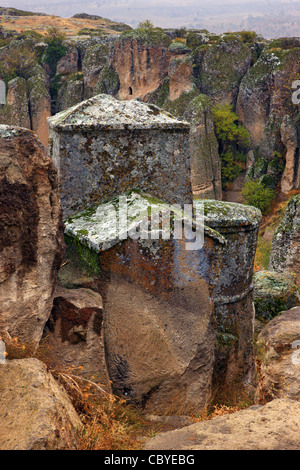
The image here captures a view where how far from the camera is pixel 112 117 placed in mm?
4918

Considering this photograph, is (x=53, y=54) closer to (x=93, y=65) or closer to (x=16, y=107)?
(x=93, y=65)

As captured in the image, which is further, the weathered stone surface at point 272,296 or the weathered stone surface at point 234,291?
the weathered stone surface at point 272,296

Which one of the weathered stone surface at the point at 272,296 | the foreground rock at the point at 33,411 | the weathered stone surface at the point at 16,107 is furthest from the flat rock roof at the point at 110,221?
the weathered stone surface at the point at 16,107

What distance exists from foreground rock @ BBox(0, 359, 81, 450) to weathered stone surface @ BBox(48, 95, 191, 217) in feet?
7.16

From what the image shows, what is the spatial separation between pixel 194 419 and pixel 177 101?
85.4 ft

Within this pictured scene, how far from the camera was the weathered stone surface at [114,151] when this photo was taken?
4793 millimetres

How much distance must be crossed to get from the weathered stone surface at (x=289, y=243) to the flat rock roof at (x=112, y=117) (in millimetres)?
6272

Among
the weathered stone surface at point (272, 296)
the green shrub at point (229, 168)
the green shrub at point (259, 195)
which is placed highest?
the weathered stone surface at point (272, 296)

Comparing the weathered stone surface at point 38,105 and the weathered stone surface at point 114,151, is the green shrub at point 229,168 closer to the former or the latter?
the weathered stone surface at point 38,105

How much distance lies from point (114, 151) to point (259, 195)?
21.3 meters

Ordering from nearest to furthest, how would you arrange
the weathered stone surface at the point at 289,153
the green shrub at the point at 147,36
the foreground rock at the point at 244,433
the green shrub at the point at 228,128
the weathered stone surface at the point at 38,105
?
1. the foreground rock at the point at 244,433
2. the weathered stone surface at the point at 289,153
3. the green shrub at the point at 228,128
4. the green shrub at the point at 147,36
5. the weathered stone surface at the point at 38,105

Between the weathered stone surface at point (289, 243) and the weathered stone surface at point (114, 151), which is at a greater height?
the weathered stone surface at point (114, 151)
